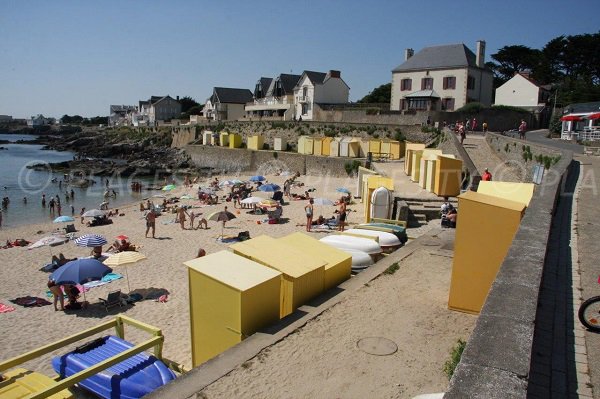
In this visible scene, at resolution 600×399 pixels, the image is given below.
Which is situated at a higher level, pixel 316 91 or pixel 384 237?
pixel 316 91

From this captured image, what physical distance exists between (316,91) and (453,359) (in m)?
43.5

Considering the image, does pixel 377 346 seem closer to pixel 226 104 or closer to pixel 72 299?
pixel 72 299

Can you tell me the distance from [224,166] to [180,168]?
247 inches

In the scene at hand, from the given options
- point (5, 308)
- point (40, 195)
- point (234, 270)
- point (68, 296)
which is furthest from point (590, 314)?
point (40, 195)

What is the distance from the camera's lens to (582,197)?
10.6m

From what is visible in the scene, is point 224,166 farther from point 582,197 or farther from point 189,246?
point 582,197

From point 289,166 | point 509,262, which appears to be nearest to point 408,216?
point 509,262

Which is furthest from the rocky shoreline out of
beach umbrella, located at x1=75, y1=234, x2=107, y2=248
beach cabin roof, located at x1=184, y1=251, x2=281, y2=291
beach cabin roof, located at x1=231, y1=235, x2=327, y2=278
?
beach cabin roof, located at x1=184, y1=251, x2=281, y2=291

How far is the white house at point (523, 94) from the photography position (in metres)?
43.2

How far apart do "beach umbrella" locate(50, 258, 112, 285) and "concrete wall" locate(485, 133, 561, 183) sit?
13.9m

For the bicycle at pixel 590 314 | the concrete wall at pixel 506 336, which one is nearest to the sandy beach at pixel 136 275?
the concrete wall at pixel 506 336

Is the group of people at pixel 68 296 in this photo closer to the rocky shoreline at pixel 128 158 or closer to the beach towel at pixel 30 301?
the beach towel at pixel 30 301

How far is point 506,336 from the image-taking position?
3.21m

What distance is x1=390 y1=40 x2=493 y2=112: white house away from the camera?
38.2m
